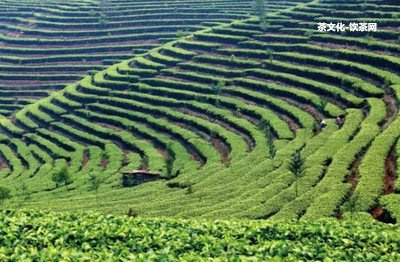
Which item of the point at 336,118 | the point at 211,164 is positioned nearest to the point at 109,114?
the point at 211,164

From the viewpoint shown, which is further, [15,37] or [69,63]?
[15,37]

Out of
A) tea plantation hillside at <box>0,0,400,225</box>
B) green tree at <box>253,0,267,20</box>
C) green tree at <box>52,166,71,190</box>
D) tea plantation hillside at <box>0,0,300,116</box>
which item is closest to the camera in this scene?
tea plantation hillside at <box>0,0,400,225</box>

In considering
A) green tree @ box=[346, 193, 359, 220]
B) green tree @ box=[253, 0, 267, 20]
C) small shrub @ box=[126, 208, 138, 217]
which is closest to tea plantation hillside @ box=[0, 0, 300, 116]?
green tree @ box=[253, 0, 267, 20]

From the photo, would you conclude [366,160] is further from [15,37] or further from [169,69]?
[15,37]

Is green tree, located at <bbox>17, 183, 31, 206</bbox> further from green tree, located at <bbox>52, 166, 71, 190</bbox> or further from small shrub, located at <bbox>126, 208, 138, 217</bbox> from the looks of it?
small shrub, located at <bbox>126, 208, 138, 217</bbox>

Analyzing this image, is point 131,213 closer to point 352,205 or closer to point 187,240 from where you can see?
point 352,205

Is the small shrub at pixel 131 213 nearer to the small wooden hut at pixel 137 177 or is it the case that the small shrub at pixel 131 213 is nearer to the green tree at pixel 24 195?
the green tree at pixel 24 195

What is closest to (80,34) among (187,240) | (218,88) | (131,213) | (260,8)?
(260,8)
